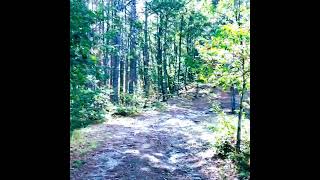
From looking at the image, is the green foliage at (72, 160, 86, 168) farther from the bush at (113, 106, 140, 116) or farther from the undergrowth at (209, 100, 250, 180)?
the bush at (113, 106, 140, 116)

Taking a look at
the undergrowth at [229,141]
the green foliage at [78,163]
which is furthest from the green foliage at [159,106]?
the green foliage at [78,163]

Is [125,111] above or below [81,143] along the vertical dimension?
above

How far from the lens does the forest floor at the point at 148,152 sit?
893 cm

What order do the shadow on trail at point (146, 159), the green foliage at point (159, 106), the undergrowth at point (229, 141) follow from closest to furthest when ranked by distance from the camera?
the shadow on trail at point (146, 159) < the undergrowth at point (229, 141) < the green foliage at point (159, 106)

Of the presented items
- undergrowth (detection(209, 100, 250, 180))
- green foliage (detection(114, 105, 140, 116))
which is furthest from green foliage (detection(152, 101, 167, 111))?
undergrowth (detection(209, 100, 250, 180))

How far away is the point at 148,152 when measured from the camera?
11094 millimetres

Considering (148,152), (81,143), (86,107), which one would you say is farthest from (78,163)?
(86,107)

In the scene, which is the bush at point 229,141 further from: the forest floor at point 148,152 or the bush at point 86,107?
the bush at point 86,107

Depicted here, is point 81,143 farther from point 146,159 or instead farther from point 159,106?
point 159,106

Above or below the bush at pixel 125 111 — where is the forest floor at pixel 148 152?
below

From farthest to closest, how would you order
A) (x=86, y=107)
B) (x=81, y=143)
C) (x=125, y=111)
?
(x=125, y=111), (x=86, y=107), (x=81, y=143)

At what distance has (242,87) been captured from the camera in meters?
9.20
